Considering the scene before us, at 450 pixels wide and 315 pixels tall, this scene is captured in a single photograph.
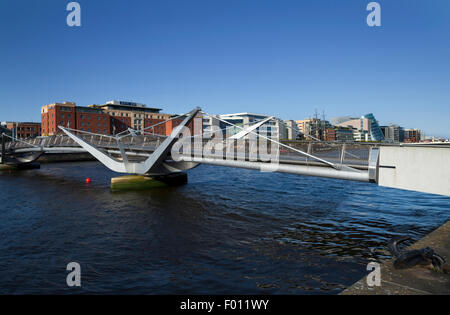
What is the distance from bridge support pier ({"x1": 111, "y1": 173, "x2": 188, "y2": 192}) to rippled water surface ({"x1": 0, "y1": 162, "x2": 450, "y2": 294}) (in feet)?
4.92

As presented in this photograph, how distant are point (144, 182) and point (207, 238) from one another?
45.9 feet

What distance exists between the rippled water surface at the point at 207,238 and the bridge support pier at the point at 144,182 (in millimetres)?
1501

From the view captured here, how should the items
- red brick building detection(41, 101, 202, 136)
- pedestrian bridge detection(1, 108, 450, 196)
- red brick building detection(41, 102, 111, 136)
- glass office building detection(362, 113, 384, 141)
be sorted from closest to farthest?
pedestrian bridge detection(1, 108, 450, 196) → red brick building detection(41, 102, 111, 136) → red brick building detection(41, 101, 202, 136) → glass office building detection(362, 113, 384, 141)

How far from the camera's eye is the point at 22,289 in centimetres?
782

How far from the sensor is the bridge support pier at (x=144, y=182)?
77.5ft

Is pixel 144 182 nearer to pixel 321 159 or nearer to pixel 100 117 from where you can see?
pixel 321 159

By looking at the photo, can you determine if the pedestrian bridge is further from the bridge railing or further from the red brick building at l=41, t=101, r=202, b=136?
the red brick building at l=41, t=101, r=202, b=136

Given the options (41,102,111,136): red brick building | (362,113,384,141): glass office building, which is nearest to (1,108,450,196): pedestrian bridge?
(41,102,111,136): red brick building

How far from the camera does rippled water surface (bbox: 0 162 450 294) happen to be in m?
8.12

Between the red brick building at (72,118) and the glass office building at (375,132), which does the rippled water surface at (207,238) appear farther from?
the glass office building at (375,132)

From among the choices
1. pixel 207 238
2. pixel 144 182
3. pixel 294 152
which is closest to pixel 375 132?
pixel 144 182

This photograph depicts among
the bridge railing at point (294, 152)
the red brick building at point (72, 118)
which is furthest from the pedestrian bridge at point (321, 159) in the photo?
the red brick building at point (72, 118)
